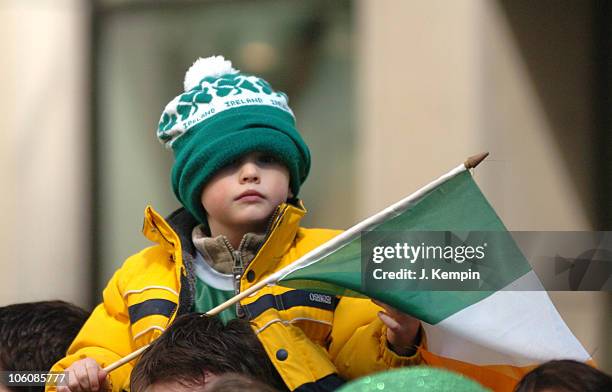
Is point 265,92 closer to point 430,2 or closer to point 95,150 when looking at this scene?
point 430,2

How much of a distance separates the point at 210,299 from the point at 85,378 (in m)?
0.34

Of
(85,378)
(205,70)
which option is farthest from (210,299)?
(205,70)

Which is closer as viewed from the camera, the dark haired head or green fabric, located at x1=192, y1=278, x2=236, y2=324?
green fabric, located at x1=192, y1=278, x2=236, y2=324

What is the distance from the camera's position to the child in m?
3.06

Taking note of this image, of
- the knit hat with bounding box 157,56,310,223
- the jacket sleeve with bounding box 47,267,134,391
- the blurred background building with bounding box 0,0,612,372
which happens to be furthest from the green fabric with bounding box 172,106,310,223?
the blurred background building with bounding box 0,0,612,372

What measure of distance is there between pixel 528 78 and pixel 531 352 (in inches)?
Answer: 100

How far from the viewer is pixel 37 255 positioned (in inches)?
245

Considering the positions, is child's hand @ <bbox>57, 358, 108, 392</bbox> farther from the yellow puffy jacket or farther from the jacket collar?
the jacket collar

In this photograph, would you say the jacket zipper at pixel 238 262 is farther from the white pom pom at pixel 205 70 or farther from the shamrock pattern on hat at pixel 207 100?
the white pom pom at pixel 205 70

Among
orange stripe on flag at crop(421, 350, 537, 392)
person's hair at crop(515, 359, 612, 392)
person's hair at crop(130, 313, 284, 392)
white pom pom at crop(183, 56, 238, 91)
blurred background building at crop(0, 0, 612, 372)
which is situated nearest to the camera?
person's hair at crop(515, 359, 612, 392)

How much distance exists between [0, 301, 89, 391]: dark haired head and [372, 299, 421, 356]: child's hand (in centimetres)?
92

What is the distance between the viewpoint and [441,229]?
3018 mm

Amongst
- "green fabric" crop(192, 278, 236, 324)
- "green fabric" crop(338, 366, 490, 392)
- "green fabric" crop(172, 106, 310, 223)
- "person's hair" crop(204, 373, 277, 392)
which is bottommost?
"green fabric" crop(338, 366, 490, 392)

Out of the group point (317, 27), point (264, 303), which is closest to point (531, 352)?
point (264, 303)
